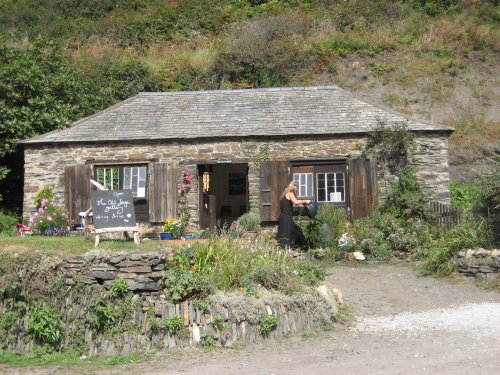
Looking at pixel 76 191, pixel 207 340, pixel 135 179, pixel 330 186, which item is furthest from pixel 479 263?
pixel 76 191

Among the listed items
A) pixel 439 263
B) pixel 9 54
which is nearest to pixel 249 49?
pixel 9 54

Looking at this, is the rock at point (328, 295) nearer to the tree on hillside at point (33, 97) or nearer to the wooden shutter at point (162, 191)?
the wooden shutter at point (162, 191)

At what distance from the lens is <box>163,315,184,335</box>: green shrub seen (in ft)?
22.9

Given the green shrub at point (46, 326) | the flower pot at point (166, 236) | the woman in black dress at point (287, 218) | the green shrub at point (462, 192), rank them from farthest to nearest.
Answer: the green shrub at point (462, 192), the flower pot at point (166, 236), the woman in black dress at point (287, 218), the green shrub at point (46, 326)

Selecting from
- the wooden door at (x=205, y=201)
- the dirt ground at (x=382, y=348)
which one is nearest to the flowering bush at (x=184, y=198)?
the wooden door at (x=205, y=201)

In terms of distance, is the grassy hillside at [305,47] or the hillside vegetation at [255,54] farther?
the grassy hillside at [305,47]

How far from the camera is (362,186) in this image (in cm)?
1404

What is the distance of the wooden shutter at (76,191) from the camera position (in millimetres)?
14367

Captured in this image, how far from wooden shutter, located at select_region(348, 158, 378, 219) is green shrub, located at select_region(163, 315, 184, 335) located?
25.7 feet

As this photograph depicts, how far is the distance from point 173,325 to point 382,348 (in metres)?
2.58

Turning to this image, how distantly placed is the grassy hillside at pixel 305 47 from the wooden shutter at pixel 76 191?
25.7 feet

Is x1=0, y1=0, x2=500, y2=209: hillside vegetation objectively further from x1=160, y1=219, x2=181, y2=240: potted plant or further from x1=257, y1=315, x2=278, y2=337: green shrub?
x1=257, y1=315, x2=278, y2=337: green shrub

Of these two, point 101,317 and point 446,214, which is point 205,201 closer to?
point 446,214

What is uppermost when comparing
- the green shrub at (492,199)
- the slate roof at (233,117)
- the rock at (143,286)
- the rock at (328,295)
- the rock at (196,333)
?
the slate roof at (233,117)
